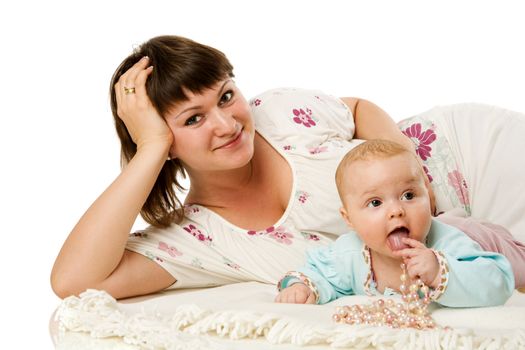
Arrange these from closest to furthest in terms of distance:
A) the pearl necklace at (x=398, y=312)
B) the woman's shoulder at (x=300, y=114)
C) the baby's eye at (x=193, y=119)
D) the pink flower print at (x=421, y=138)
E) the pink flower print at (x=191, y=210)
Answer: the pearl necklace at (x=398, y=312), the baby's eye at (x=193, y=119), the pink flower print at (x=191, y=210), the woman's shoulder at (x=300, y=114), the pink flower print at (x=421, y=138)

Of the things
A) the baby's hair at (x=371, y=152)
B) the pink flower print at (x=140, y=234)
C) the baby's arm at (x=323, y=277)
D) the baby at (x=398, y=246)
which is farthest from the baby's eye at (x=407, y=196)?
the pink flower print at (x=140, y=234)

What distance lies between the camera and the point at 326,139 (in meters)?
3.20

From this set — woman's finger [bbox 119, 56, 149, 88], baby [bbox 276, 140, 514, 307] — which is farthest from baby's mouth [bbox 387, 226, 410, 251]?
woman's finger [bbox 119, 56, 149, 88]

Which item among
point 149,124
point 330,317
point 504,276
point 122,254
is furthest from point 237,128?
point 504,276

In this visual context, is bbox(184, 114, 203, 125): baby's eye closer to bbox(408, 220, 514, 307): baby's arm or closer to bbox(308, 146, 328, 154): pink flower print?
bbox(308, 146, 328, 154): pink flower print

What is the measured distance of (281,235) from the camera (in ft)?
9.82

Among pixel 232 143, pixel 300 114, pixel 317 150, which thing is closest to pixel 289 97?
pixel 300 114

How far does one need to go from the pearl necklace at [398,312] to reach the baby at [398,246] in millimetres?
35

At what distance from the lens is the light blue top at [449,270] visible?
2.37 metres

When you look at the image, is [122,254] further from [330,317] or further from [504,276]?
[504,276]

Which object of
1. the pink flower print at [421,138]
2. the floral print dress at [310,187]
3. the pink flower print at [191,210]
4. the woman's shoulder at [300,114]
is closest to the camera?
the floral print dress at [310,187]

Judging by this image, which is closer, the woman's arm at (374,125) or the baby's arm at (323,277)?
the baby's arm at (323,277)

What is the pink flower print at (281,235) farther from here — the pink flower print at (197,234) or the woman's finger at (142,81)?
the woman's finger at (142,81)

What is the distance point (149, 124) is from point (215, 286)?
55 centimetres
